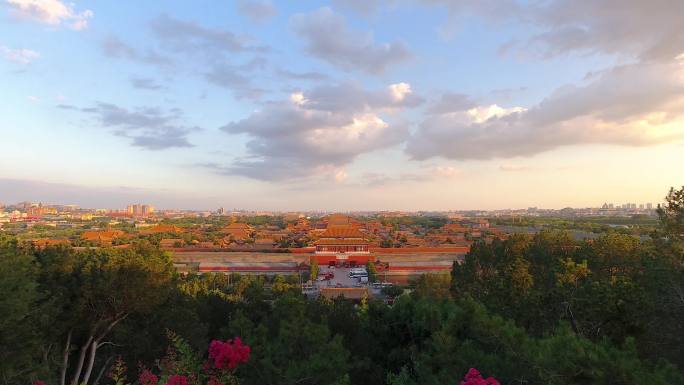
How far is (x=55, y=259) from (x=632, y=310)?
11.0m

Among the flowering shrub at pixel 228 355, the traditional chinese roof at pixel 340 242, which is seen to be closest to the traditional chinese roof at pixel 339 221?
the traditional chinese roof at pixel 340 242

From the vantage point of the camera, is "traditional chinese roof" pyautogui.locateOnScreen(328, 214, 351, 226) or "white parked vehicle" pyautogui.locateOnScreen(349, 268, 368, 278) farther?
"traditional chinese roof" pyautogui.locateOnScreen(328, 214, 351, 226)

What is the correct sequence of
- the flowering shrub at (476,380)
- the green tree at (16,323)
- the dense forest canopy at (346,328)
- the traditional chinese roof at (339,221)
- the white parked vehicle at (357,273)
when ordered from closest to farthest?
the flowering shrub at (476,380) → the dense forest canopy at (346,328) → the green tree at (16,323) → the white parked vehicle at (357,273) → the traditional chinese roof at (339,221)

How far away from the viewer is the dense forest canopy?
4254 millimetres

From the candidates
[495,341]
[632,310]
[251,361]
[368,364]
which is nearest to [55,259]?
[251,361]

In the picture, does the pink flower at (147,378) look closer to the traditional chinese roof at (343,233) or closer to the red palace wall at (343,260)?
the red palace wall at (343,260)

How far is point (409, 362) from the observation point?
6.47 m

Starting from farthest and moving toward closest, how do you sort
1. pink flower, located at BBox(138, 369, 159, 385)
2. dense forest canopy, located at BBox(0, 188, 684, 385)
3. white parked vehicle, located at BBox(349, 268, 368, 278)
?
white parked vehicle, located at BBox(349, 268, 368, 278) → dense forest canopy, located at BBox(0, 188, 684, 385) → pink flower, located at BBox(138, 369, 159, 385)

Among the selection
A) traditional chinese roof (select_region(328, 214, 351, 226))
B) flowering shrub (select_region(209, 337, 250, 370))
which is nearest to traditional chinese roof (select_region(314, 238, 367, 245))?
traditional chinese roof (select_region(328, 214, 351, 226))

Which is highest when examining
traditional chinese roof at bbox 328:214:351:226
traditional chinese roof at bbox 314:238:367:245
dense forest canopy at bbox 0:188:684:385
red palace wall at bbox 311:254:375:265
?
dense forest canopy at bbox 0:188:684:385

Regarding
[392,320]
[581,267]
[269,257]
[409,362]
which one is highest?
[581,267]

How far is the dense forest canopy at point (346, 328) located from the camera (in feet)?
14.0

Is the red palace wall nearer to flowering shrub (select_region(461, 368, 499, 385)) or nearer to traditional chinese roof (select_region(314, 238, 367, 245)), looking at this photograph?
traditional chinese roof (select_region(314, 238, 367, 245))

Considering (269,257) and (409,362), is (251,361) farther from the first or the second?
(269,257)
